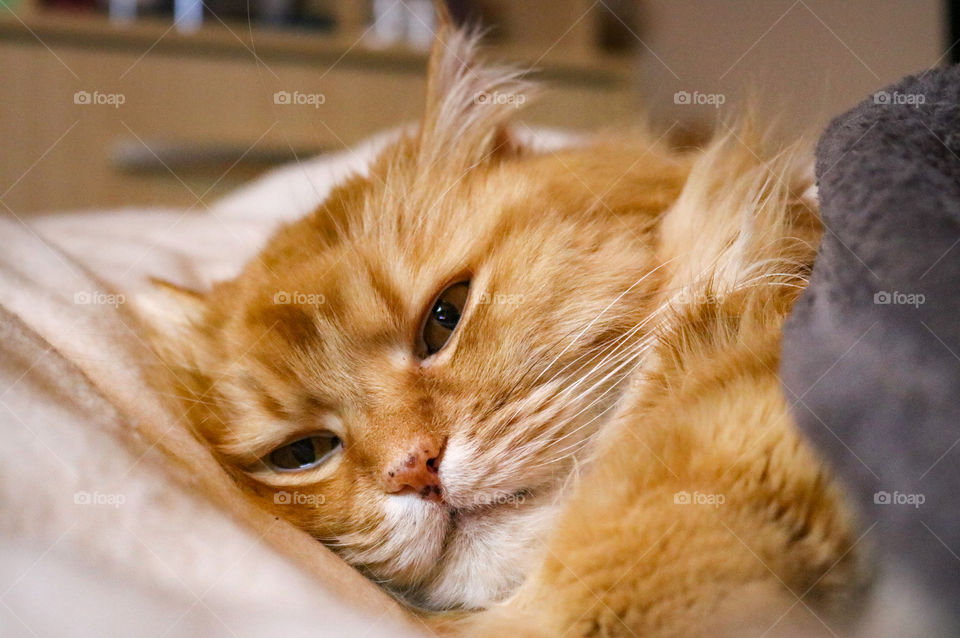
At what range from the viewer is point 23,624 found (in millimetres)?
676

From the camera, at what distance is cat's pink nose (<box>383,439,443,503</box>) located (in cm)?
97

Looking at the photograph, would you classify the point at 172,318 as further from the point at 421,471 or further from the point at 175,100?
the point at 175,100

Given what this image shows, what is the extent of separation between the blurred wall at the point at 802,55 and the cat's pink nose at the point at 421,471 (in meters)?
0.71

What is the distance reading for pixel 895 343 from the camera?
2.24 feet

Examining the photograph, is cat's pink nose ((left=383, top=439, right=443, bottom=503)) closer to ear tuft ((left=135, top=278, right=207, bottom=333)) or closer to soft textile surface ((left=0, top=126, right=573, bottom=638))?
soft textile surface ((left=0, top=126, right=573, bottom=638))

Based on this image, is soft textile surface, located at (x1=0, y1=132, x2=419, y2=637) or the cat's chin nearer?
soft textile surface, located at (x1=0, y1=132, x2=419, y2=637)

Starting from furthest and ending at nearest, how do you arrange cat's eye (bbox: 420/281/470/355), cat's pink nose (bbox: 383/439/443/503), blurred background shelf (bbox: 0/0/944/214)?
blurred background shelf (bbox: 0/0/944/214) < cat's eye (bbox: 420/281/470/355) < cat's pink nose (bbox: 383/439/443/503)

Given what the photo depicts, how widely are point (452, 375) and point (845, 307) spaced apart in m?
0.49

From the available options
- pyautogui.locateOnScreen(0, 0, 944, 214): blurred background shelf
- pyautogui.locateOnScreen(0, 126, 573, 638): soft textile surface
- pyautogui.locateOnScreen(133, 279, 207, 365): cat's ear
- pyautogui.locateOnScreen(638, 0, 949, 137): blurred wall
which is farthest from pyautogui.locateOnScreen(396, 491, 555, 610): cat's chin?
pyautogui.locateOnScreen(0, 0, 944, 214): blurred background shelf

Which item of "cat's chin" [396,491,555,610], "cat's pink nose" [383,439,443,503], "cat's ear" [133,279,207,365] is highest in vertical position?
"cat's ear" [133,279,207,365]

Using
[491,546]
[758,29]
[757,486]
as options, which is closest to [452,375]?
[491,546]

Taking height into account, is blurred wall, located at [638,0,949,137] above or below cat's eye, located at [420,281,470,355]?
above

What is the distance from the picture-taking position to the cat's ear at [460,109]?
1.30 metres

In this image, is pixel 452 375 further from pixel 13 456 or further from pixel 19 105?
pixel 19 105
